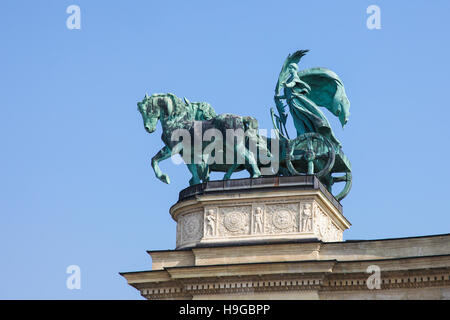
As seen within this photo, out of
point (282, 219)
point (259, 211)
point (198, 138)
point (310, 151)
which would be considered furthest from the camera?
point (198, 138)

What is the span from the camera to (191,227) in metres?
36.9

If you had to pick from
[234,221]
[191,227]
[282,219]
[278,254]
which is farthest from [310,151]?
[191,227]

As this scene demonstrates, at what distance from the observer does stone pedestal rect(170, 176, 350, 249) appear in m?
35.3

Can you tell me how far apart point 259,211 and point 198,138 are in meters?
4.31

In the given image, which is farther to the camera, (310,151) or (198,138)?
(198,138)

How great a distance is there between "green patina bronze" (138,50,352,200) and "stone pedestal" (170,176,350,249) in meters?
1.30

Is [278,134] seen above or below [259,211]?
above

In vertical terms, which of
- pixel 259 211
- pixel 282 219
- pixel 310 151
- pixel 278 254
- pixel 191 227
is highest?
pixel 310 151

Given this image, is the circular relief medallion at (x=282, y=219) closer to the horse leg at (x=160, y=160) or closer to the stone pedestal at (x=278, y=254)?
the stone pedestal at (x=278, y=254)

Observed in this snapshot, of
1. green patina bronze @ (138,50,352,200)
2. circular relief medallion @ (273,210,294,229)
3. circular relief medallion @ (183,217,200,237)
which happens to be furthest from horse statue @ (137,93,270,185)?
circular relief medallion @ (273,210,294,229)

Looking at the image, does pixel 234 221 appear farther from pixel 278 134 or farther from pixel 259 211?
pixel 278 134

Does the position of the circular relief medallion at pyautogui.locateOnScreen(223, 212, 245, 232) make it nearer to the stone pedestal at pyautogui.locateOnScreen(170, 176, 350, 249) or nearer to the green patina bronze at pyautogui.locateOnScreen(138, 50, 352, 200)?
the stone pedestal at pyautogui.locateOnScreen(170, 176, 350, 249)
